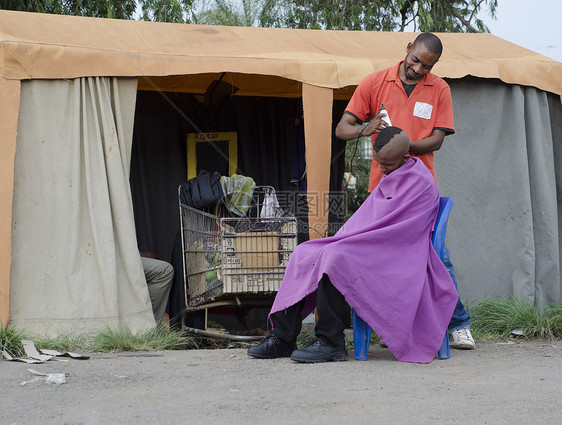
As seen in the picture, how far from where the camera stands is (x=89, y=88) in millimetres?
5367

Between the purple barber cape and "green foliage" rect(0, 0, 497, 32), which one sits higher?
"green foliage" rect(0, 0, 497, 32)

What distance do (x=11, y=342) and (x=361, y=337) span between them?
2247 millimetres

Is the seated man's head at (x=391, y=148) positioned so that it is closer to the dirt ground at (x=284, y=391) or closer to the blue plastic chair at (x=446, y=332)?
the blue plastic chair at (x=446, y=332)

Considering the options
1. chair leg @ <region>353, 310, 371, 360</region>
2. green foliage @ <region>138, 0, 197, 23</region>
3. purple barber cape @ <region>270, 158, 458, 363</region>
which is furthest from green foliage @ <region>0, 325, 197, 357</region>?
green foliage @ <region>138, 0, 197, 23</region>

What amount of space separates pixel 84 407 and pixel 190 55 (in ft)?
10.1

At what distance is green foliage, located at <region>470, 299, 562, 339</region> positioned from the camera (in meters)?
5.67

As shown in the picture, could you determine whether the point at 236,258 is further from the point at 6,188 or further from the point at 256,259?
the point at 6,188

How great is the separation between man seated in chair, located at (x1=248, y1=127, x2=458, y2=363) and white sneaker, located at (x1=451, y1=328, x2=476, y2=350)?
568mm

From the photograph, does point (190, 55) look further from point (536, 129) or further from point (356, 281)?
point (536, 129)

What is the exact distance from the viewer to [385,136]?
14.9ft

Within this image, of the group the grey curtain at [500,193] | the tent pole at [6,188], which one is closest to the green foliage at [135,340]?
the tent pole at [6,188]

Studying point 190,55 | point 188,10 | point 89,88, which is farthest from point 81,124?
point 188,10

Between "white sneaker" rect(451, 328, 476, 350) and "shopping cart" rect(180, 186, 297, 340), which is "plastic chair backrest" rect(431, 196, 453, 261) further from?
"shopping cart" rect(180, 186, 297, 340)

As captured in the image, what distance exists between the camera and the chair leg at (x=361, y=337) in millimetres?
4410
